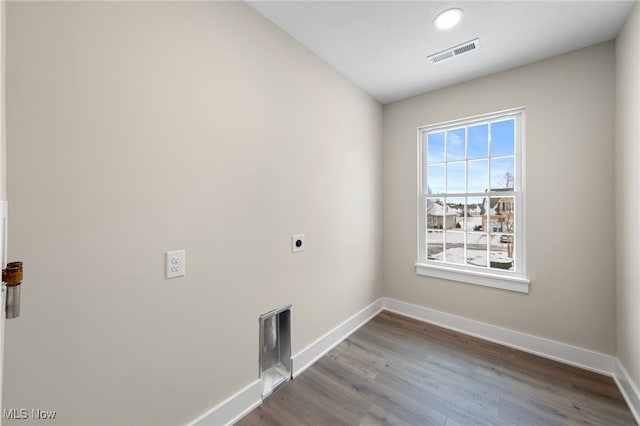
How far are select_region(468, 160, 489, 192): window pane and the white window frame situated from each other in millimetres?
67

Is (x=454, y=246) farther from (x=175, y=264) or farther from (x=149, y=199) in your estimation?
(x=149, y=199)

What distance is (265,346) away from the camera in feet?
6.19

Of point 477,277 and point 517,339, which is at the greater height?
point 477,277

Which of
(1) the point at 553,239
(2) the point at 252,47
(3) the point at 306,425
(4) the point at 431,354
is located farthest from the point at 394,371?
(2) the point at 252,47

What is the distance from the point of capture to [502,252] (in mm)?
2455

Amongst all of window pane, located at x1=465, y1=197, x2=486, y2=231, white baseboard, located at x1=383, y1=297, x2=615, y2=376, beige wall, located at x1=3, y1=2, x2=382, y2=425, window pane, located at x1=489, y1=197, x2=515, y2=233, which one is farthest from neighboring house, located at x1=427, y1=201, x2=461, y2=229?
beige wall, located at x1=3, y1=2, x2=382, y2=425

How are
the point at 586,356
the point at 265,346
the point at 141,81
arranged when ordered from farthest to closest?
the point at 586,356 → the point at 265,346 → the point at 141,81

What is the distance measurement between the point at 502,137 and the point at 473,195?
0.62 meters

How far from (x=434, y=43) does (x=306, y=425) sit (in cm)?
287

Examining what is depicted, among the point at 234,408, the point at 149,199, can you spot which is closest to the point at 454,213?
the point at 234,408

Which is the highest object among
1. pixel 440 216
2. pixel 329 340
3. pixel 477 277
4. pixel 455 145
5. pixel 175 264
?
pixel 455 145

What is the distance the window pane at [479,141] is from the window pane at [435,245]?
92 cm

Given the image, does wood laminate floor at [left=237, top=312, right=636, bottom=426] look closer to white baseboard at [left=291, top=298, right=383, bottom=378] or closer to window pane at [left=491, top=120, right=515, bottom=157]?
white baseboard at [left=291, top=298, right=383, bottom=378]

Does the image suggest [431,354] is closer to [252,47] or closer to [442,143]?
[442,143]
